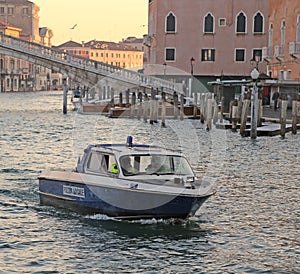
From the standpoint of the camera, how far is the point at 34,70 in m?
107

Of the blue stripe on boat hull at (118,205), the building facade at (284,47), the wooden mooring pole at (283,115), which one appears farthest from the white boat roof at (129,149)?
the building facade at (284,47)

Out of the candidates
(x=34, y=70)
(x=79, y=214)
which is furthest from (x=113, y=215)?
(x=34, y=70)

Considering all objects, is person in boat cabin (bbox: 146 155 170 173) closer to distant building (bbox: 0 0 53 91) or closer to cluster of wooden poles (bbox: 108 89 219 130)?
cluster of wooden poles (bbox: 108 89 219 130)

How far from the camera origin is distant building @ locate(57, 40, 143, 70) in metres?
148

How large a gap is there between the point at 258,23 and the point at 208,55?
3185 millimetres

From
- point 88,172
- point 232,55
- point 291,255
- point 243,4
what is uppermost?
point 243,4

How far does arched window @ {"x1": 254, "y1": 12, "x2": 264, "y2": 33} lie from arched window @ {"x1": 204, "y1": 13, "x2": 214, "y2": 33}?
232 cm

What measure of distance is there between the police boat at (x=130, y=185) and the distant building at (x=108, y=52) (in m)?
137

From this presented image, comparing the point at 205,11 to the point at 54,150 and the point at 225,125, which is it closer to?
the point at 225,125

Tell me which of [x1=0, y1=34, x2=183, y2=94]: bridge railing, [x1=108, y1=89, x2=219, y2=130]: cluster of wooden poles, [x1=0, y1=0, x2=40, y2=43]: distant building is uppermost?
[x1=0, y1=0, x2=40, y2=43]: distant building

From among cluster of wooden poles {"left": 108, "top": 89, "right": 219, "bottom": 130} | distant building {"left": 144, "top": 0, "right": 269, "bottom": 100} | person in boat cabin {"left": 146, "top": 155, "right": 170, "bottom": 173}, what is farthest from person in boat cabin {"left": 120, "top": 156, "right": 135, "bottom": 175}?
distant building {"left": 144, "top": 0, "right": 269, "bottom": 100}

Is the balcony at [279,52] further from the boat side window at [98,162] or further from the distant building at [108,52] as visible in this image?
the distant building at [108,52]

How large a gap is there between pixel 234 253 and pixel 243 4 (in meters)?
35.3

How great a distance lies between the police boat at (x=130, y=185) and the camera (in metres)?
10.6
